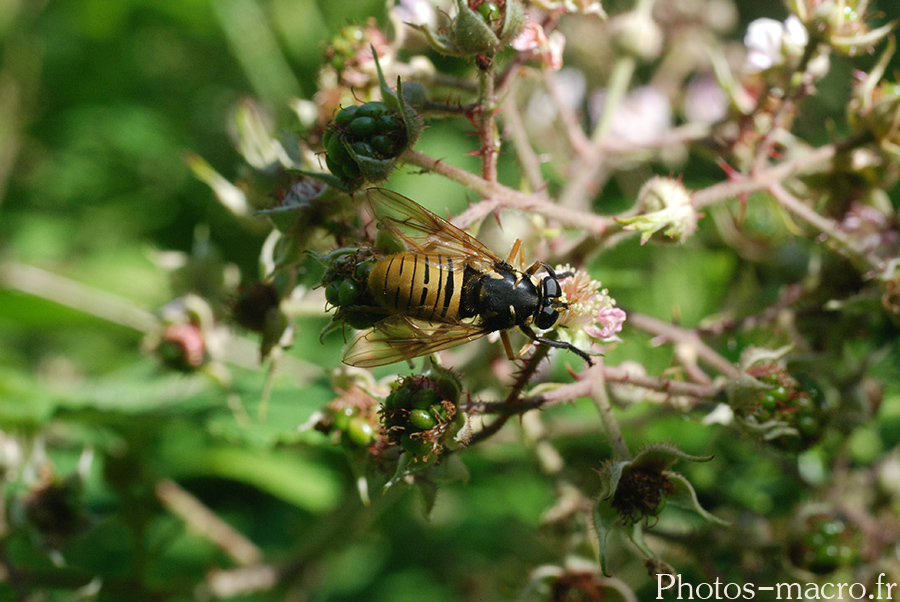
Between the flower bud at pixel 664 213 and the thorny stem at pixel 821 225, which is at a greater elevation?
the flower bud at pixel 664 213

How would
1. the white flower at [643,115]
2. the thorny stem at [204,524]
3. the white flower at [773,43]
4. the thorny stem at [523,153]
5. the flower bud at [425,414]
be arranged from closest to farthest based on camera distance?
the flower bud at [425,414] → the thorny stem at [523,153] → the white flower at [773,43] → the thorny stem at [204,524] → the white flower at [643,115]

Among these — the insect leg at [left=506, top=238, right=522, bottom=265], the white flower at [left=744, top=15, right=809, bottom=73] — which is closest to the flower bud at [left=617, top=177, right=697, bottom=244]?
the insect leg at [left=506, top=238, right=522, bottom=265]

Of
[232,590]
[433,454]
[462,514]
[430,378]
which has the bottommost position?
[462,514]

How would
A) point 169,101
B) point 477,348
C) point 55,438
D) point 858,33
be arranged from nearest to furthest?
point 858,33 → point 477,348 → point 55,438 → point 169,101

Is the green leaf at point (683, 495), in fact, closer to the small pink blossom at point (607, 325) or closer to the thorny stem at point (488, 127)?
the small pink blossom at point (607, 325)

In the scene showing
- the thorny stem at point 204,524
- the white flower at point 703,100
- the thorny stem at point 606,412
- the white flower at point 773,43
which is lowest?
the thorny stem at point 204,524

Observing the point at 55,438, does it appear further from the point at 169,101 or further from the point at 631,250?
the point at 631,250

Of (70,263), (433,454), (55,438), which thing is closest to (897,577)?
(433,454)

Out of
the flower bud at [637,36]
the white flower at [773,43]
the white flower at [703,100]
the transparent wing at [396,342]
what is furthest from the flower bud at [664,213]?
the white flower at [703,100]
